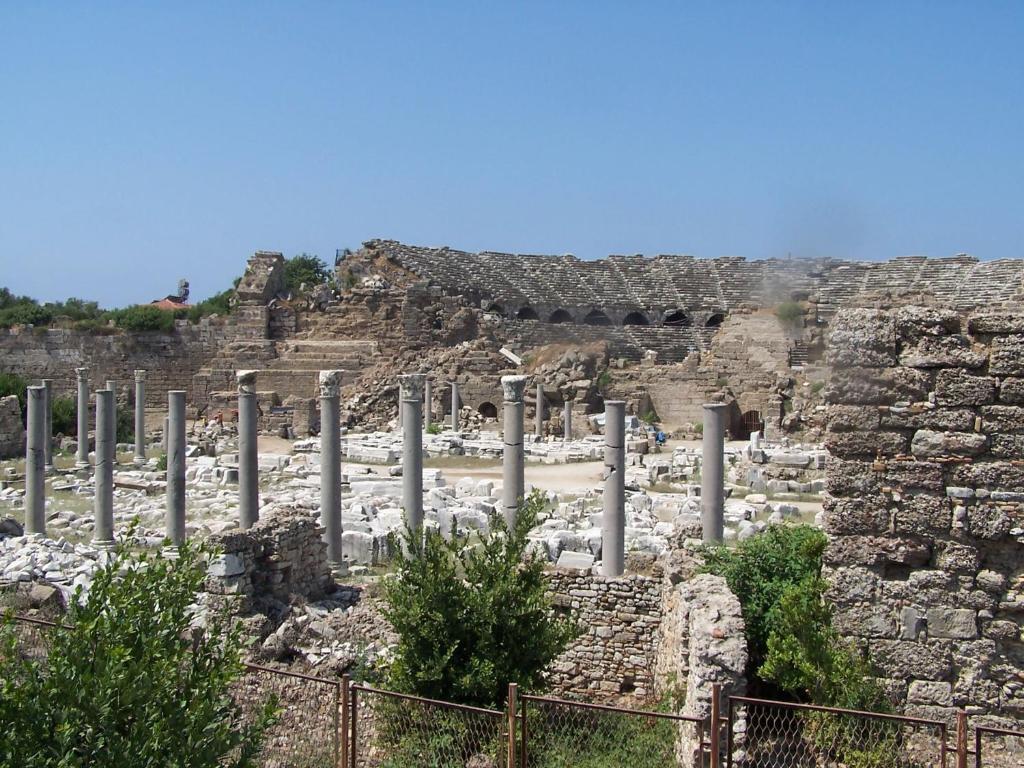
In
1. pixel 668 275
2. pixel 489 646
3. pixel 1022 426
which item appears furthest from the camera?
pixel 668 275

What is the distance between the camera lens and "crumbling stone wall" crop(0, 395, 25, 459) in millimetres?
29984

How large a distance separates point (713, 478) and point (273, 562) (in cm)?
521

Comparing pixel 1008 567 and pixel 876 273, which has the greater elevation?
pixel 876 273

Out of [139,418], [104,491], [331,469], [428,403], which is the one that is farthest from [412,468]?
[428,403]

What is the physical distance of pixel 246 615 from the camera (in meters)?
10.9

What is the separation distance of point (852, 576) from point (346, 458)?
23020mm

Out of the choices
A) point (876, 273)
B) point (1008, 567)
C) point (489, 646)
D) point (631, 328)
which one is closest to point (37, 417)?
point (489, 646)

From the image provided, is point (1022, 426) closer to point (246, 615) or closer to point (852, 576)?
point (852, 576)

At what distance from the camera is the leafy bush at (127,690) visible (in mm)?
5008

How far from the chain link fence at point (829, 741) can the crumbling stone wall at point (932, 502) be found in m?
0.25

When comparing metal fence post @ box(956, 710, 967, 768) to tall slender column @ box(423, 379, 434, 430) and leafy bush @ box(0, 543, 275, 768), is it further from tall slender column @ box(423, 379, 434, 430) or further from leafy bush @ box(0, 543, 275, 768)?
tall slender column @ box(423, 379, 434, 430)

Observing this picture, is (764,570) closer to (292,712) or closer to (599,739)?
(599,739)

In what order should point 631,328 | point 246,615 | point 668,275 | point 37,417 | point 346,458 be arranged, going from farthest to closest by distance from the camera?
point 668,275
point 631,328
point 346,458
point 37,417
point 246,615

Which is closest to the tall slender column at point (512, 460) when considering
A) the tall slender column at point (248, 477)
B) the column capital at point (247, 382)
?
the tall slender column at point (248, 477)
